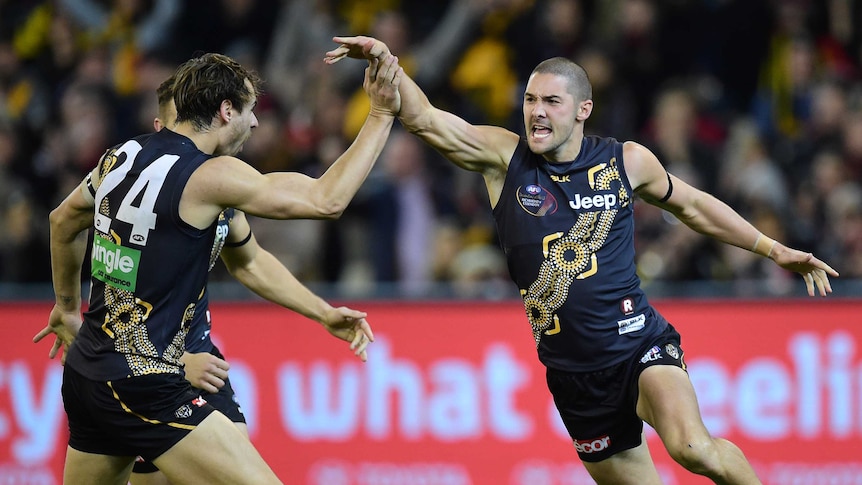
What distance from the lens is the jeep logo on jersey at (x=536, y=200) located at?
6312mm

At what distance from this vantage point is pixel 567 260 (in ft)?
20.6

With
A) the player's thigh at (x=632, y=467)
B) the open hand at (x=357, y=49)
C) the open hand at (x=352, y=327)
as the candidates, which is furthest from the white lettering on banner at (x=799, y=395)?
the open hand at (x=357, y=49)

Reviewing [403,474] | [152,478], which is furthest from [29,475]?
[152,478]

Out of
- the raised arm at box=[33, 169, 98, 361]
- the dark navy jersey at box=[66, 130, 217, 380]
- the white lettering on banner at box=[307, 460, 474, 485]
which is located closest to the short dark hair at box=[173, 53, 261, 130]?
the dark navy jersey at box=[66, 130, 217, 380]

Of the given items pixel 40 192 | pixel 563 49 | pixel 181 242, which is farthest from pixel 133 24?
pixel 181 242

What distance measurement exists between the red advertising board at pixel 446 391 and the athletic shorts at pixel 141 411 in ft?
11.8

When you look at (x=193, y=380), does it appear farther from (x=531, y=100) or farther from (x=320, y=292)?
(x=320, y=292)

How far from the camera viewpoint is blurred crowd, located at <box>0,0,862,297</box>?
10422 millimetres

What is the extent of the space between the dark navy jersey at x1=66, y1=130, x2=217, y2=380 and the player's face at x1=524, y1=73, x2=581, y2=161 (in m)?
1.81

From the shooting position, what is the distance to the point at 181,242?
17.7ft

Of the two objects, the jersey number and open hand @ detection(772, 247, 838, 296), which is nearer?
the jersey number

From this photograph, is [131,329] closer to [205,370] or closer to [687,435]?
[205,370]

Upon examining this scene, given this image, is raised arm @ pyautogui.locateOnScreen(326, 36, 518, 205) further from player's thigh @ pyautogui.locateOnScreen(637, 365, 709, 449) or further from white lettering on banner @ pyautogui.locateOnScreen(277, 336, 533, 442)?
white lettering on banner @ pyautogui.locateOnScreen(277, 336, 533, 442)

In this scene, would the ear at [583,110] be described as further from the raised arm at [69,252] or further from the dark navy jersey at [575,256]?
the raised arm at [69,252]
